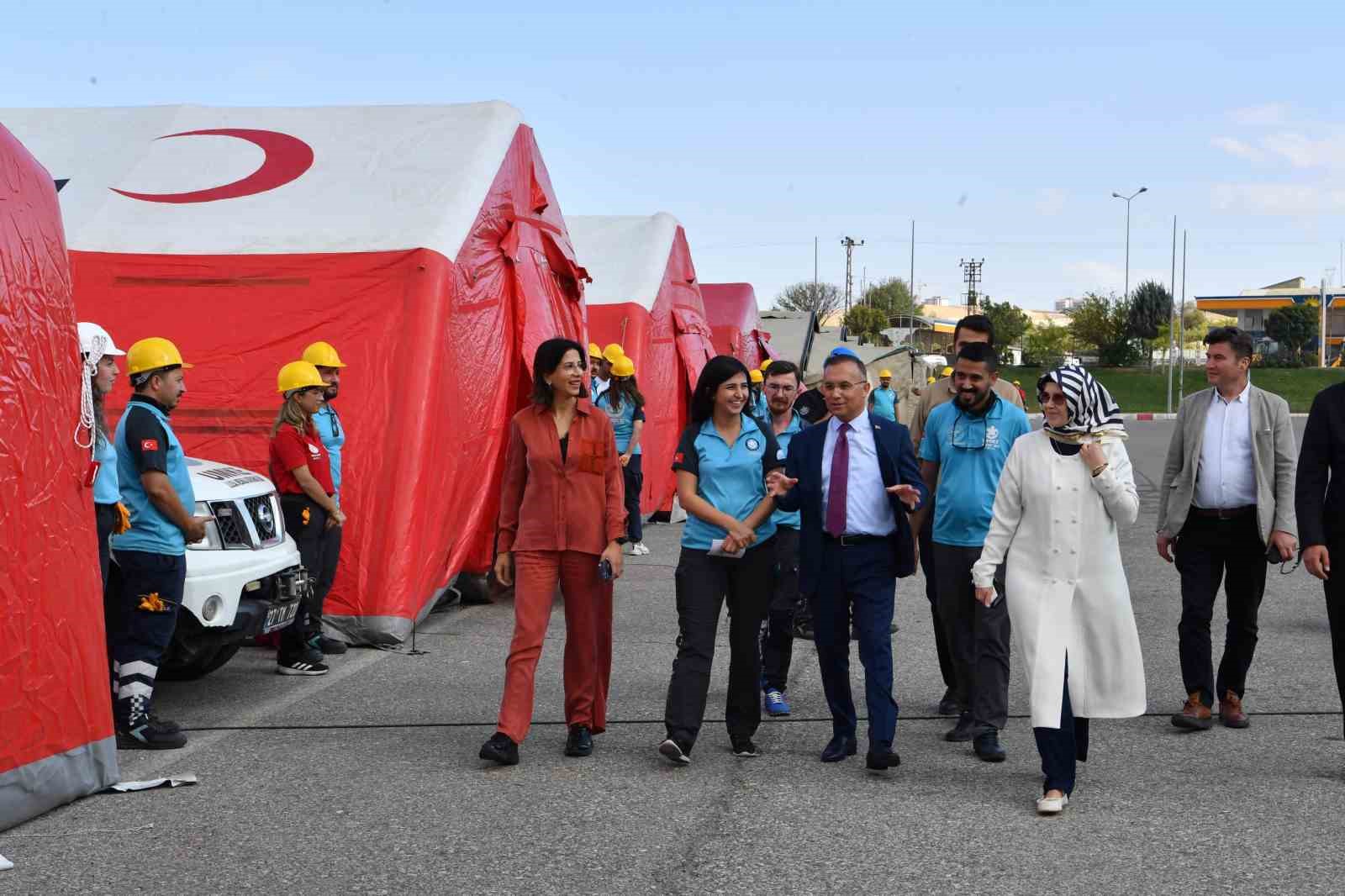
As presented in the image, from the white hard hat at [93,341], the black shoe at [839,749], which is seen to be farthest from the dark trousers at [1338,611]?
the white hard hat at [93,341]

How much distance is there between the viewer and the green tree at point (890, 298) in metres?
117

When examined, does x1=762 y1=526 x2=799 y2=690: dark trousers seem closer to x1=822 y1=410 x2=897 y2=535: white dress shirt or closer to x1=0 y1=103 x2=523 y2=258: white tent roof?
x1=822 y1=410 x2=897 y2=535: white dress shirt

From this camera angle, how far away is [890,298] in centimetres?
11881

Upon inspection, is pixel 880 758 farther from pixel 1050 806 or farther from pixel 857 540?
pixel 857 540

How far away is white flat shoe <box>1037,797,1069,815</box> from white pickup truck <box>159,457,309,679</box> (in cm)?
388

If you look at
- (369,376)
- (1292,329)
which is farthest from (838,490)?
(1292,329)

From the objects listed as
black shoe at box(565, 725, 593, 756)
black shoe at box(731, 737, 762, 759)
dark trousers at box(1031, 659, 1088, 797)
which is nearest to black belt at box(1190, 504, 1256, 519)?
dark trousers at box(1031, 659, 1088, 797)

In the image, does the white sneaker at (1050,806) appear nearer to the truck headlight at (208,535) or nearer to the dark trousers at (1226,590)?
the dark trousers at (1226,590)

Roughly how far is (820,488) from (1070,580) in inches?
46.8

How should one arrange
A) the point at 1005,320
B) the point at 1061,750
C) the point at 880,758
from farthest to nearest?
1. the point at 1005,320
2. the point at 880,758
3. the point at 1061,750

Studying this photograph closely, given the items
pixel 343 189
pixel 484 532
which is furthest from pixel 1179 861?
pixel 343 189

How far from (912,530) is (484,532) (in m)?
5.10

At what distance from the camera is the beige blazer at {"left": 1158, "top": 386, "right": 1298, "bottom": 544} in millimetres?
6637

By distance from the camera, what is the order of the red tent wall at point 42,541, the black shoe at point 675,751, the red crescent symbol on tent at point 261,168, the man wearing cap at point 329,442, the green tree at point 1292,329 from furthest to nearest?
the green tree at point 1292,329 < the red crescent symbol on tent at point 261,168 < the man wearing cap at point 329,442 < the black shoe at point 675,751 < the red tent wall at point 42,541
